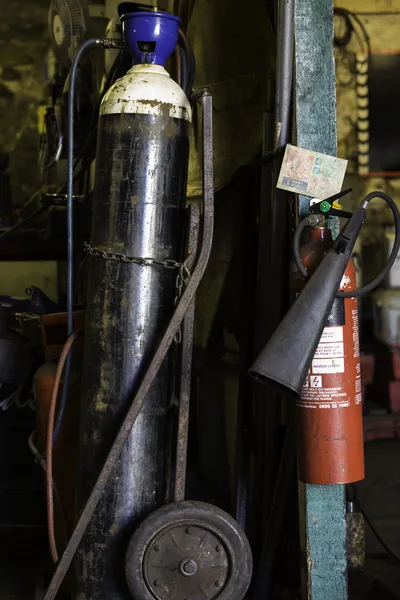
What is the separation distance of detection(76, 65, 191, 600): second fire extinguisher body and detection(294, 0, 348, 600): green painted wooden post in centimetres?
35

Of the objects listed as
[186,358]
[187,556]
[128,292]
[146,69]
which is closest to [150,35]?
[146,69]

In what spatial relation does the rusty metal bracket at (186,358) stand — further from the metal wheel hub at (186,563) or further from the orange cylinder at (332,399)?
the orange cylinder at (332,399)

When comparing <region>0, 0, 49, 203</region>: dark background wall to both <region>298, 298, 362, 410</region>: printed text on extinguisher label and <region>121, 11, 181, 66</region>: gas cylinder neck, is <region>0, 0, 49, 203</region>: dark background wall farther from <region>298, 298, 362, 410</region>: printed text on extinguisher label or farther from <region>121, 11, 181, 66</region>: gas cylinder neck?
<region>298, 298, 362, 410</region>: printed text on extinguisher label

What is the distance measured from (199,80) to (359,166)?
3.03m

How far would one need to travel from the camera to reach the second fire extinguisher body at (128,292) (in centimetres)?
205

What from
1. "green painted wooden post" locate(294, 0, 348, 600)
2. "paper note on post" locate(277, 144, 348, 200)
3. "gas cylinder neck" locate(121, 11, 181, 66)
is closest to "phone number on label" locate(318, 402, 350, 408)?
"green painted wooden post" locate(294, 0, 348, 600)

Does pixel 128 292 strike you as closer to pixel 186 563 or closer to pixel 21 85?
pixel 186 563

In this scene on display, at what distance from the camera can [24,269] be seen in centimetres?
469

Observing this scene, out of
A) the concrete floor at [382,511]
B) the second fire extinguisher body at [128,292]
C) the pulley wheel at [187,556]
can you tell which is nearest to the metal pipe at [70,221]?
the second fire extinguisher body at [128,292]

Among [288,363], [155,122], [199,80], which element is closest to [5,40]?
[199,80]

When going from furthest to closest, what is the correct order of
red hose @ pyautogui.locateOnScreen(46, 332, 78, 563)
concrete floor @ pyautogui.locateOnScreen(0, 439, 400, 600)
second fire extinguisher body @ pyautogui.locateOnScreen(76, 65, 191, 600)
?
concrete floor @ pyautogui.locateOnScreen(0, 439, 400, 600) → red hose @ pyautogui.locateOnScreen(46, 332, 78, 563) → second fire extinguisher body @ pyautogui.locateOnScreen(76, 65, 191, 600)

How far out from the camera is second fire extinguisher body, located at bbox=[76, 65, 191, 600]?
205 centimetres

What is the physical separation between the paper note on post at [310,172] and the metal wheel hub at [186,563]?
0.95 meters

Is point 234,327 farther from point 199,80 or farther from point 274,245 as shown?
point 199,80
